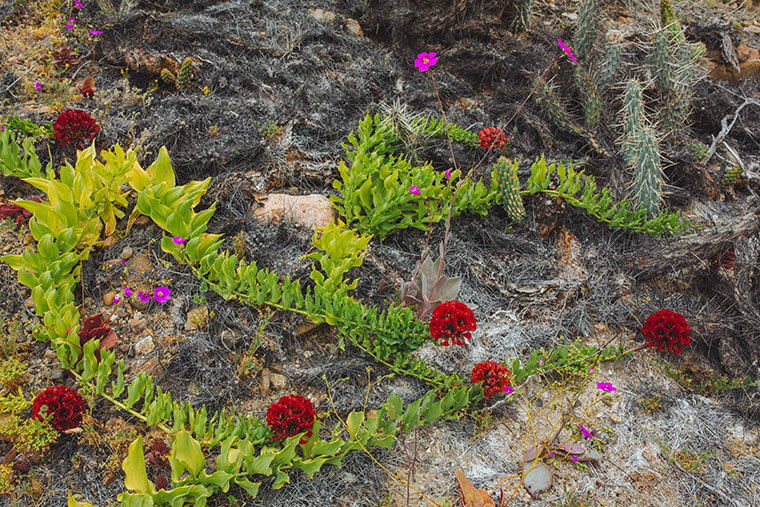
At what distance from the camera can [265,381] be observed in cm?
264

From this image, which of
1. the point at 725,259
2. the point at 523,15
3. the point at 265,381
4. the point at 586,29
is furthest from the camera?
the point at 523,15

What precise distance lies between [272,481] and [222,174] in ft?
6.53

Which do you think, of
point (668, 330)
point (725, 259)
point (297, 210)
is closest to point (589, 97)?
point (725, 259)

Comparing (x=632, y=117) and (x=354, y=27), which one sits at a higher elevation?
(x=354, y=27)

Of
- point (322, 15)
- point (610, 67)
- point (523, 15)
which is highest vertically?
point (322, 15)

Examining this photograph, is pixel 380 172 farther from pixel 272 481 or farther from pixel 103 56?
pixel 103 56

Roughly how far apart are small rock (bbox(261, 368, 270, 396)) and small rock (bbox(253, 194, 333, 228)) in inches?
37.7

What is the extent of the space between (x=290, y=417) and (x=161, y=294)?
1070 millimetres

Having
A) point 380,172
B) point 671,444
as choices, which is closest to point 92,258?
point 380,172

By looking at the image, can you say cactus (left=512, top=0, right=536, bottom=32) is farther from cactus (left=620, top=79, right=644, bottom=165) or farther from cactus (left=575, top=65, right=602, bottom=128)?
cactus (left=620, top=79, right=644, bottom=165)

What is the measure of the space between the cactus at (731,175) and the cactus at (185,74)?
171 inches

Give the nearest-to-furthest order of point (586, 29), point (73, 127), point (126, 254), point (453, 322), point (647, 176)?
point (453, 322) → point (126, 254) → point (73, 127) → point (647, 176) → point (586, 29)

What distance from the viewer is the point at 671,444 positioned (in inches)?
109

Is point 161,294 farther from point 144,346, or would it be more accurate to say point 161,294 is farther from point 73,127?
point 73,127
